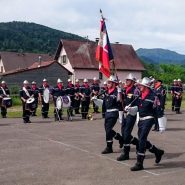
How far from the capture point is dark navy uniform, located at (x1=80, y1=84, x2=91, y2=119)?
23656mm

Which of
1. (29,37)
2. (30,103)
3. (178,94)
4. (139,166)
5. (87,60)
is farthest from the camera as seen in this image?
(29,37)

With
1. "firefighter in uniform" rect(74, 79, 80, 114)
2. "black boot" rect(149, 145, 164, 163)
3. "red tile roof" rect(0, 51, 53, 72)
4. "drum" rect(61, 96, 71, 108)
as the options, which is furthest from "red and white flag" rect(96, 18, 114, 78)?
"red tile roof" rect(0, 51, 53, 72)

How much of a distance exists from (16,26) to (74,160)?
174 m

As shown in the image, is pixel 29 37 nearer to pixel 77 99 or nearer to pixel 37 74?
pixel 37 74

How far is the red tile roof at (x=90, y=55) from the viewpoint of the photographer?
209 ft

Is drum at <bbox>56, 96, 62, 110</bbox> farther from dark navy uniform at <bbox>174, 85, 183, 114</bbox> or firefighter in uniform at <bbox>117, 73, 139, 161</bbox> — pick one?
firefighter in uniform at <bbox>117, 73, 139, 161</bbox>

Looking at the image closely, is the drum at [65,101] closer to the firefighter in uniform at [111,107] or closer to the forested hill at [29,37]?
the firefighter in uniform at [111,107]

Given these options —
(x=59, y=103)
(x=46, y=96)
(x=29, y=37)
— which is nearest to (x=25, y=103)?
(x=59, y=103)

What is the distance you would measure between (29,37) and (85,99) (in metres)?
144

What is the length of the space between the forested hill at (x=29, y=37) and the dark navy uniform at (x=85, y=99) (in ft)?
350

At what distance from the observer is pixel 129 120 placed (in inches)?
463

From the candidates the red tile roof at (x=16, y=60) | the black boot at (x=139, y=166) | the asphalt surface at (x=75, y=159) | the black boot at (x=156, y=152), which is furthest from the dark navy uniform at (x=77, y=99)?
Answer: the red tile roof at (x=16, y=60)

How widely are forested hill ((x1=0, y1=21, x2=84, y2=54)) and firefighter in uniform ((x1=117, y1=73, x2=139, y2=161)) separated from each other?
390 ft

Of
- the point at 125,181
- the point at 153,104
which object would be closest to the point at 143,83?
the point at 153,104
